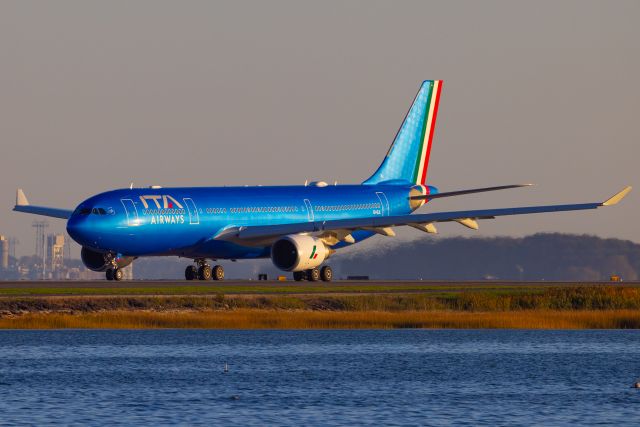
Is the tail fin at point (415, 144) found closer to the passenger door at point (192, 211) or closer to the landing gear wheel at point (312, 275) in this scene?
the landing gear wheel at point (312, 275)

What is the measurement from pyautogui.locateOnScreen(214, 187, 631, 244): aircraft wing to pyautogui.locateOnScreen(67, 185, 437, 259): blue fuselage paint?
1.20m

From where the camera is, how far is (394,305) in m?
67.7

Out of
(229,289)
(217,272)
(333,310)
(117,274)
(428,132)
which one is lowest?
(333,310)

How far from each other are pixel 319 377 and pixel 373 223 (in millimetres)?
35080

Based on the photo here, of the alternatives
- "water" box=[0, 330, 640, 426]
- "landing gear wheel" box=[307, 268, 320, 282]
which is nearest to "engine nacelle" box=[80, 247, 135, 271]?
"landing gear wheel" box=[307, 268, 320, 282]

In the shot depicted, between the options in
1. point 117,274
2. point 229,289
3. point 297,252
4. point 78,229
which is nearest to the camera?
point 229,289

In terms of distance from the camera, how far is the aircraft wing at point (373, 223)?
81250 mm

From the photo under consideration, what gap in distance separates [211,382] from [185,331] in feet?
72.2

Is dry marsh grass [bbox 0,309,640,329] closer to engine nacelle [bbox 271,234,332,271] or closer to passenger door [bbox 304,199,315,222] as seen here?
engine nacelle [bbox 271,234,332,271]

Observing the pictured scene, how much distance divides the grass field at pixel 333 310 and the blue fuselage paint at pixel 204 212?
840 cm

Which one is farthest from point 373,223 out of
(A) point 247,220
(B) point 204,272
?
(B) point 204,272

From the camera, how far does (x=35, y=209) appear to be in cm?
9175

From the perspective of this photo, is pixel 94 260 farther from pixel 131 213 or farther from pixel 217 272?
pixel 217 272

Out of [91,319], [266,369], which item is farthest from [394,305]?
[266,369]
